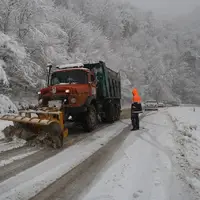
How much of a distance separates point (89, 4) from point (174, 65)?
24.1m

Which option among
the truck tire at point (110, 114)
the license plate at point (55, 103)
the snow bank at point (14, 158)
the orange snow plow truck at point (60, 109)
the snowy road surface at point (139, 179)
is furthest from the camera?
the truck tire at point (110, 114)

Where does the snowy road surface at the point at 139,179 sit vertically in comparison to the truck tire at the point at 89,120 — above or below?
below

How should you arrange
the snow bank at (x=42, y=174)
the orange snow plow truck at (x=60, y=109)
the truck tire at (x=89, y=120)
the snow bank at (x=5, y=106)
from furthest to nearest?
the snow bank at (x=5, y=106) → the truck tire at (x=89, y=120) → the orange snow plow truck at (x=60, y=109) → the snow bank at (x=42, y=174)

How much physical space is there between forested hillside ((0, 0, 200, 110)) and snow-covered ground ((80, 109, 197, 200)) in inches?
354

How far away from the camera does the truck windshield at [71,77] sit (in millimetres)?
8936

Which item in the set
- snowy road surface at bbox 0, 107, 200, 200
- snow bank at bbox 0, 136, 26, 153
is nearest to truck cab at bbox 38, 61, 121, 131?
snow bank at bbox 0, 136, 26, 153

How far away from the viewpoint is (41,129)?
Answer: 6559 millimetres

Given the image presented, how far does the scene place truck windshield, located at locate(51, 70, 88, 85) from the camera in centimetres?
894

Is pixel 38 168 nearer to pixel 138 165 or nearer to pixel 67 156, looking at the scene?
pixel 67 156

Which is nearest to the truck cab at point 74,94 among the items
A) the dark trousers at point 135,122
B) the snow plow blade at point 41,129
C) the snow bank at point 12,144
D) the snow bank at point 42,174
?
the snow plow blade at point 41,129

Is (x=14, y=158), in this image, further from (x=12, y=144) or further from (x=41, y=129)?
(x=41, y=129)

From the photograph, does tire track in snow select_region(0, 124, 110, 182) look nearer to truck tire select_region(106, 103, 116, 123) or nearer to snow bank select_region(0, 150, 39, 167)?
snow bank select_region(0, 150, 39, 167)

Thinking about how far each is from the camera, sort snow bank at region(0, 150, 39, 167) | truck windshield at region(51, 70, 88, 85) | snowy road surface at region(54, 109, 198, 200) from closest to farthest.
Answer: snowy road surface at region(54, 109, 198, 200) < snow bank at region(0, 150, 39, 167) < truck windshield at region(51, 70, 88, 85)

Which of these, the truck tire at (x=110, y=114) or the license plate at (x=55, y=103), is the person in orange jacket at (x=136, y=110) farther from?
the license plate at (x=55, y=103)
